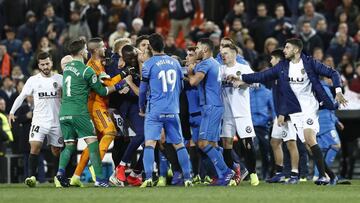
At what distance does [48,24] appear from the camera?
99.2 feet

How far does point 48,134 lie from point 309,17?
1103 cm

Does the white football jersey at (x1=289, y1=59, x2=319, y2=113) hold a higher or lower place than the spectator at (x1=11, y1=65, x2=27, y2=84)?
lower

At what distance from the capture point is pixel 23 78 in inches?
1091

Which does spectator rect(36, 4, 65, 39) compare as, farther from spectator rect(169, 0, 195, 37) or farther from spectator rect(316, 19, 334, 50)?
spectator rect(316, 19, 334, 50)

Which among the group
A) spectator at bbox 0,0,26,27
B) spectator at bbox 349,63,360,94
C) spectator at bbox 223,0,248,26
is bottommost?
spectator at bbox 349,63,360,94

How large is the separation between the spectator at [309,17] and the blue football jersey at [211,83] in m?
10.3

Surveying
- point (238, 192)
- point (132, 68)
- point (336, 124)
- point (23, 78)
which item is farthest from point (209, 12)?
point (238, 192)

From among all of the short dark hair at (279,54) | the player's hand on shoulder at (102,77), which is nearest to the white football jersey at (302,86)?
the short dark hair at (279,54)

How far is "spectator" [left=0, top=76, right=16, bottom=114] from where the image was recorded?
26.3 metres

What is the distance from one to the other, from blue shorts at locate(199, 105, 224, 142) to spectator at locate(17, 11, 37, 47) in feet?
39.7

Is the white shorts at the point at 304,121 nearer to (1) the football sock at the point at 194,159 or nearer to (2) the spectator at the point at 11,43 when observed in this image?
(1) the football sock at the point at 194,159

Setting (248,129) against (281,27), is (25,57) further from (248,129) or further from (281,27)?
(248,129)

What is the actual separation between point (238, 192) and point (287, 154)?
17.2 feet

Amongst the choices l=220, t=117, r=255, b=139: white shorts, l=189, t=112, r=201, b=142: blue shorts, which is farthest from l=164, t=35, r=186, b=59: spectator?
l=220, t=117, r=255, b=139: white shorts
